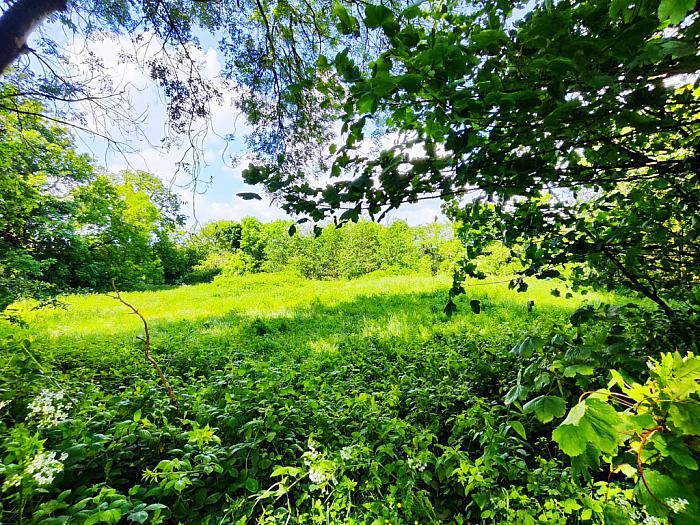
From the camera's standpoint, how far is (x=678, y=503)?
557 mm

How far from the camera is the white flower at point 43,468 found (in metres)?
1.11

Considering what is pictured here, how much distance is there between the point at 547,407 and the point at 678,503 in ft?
0.87

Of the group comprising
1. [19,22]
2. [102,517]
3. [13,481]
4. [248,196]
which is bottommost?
[102,517]

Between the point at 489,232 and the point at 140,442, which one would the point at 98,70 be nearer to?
the point at 140,442

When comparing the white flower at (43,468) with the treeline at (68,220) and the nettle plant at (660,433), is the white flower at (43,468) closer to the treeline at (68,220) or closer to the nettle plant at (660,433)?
the nettle plant at (660,433)

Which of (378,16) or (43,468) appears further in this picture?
(43,468)

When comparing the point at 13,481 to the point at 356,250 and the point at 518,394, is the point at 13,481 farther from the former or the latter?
the point at 356,250

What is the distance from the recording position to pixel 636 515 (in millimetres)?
1102

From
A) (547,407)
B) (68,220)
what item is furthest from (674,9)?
(68,220)

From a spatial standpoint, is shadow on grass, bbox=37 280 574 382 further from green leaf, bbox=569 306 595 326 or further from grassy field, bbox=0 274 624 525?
green leaf, bbox=569 306 595 326

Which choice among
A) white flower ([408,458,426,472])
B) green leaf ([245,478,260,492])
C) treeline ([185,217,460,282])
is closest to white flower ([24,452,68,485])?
green leaf ([245,478,260,492])

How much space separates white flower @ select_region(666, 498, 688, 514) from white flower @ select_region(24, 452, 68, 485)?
6.17ft

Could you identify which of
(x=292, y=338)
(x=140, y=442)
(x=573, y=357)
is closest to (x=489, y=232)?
(x=573, y=357)

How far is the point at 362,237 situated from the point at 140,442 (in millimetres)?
16881
